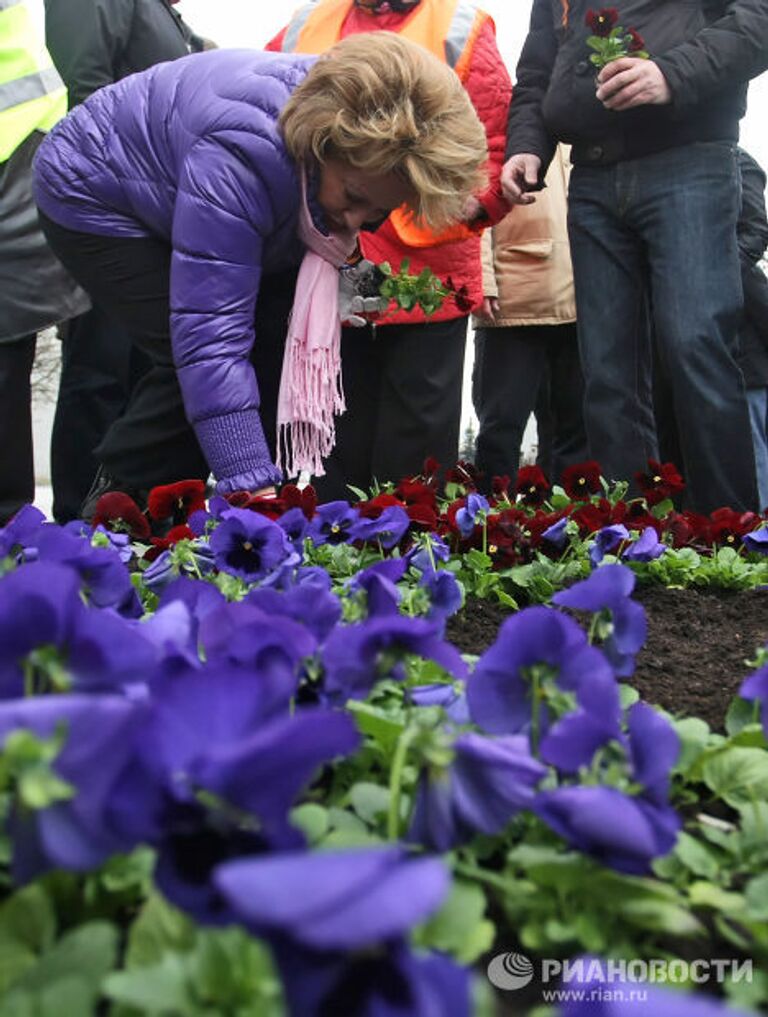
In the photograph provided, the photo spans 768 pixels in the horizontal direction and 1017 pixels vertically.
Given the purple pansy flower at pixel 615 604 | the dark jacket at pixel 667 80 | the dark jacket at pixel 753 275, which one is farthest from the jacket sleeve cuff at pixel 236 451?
the dark jacket at pixel 753 275

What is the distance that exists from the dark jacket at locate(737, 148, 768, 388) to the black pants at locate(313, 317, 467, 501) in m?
1.37

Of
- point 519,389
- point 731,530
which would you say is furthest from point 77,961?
point 519,389

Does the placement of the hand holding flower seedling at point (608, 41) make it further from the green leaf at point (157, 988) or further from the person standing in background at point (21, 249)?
the green leaf at point (157, 988)

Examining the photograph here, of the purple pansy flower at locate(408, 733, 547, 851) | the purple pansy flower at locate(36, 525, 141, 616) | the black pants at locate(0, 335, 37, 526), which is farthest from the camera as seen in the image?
the black pants at locate(0, 335, 37, 526)

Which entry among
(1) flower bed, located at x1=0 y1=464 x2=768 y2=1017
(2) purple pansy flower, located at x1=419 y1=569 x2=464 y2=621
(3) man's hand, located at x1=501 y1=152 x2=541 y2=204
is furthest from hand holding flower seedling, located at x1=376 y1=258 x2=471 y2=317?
(1) flower bed, located at x1=0 y1=464 x2=768 y2=1017

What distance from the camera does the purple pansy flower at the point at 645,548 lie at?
1.76 meters

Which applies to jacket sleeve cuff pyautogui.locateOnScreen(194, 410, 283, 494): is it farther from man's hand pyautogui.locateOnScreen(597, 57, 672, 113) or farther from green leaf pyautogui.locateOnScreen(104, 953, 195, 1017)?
green leaf pyautogui.locateOnScreen(104, 953, 195, 1017)

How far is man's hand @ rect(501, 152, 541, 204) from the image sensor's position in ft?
8.98

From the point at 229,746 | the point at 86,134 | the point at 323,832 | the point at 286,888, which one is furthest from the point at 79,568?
the point at 86,134

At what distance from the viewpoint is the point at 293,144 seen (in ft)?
7.24

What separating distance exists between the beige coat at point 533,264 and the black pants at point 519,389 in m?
0.07

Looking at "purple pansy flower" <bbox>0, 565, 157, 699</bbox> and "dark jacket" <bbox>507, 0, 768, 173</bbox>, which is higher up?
"dark jacket" <bbox>507, 0, 768, 173</bbox>

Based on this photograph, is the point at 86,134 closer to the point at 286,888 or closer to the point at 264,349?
the point at 264,349

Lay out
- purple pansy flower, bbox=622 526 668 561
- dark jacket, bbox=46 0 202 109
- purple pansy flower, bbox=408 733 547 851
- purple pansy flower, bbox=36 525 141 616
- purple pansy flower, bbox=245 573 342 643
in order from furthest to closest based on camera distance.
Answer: dark jacket, bbox=46 0 202 109, purple pansy flower, bbox=622 526 668 561, purple pansy flower, bbox=36 525 141 616, purple pansy flower, bbox=245 573 342 643, purple pansy flower, bbox=408 733 547 851
